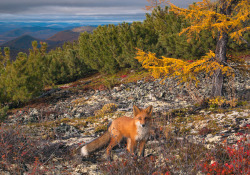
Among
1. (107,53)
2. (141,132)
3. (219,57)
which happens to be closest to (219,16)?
(219,57)

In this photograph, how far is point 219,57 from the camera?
32.8 ft

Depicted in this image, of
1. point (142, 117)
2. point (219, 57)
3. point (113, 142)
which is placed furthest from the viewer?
point (219, 57)

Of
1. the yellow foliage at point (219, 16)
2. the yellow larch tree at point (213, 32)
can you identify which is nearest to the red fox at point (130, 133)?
the yellow larch tree at point (213, 32)

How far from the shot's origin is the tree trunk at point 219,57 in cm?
989

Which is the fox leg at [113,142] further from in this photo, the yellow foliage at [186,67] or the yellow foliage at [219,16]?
the yellow foliage at [219,16]

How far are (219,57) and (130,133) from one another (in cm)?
784

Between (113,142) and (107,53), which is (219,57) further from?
(107,53)

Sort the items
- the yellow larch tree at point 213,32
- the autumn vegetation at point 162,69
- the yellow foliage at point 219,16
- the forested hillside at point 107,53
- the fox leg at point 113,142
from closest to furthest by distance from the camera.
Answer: the autumn vegetation at point 162,69
the fox leg at point 113,142
the yellow foliage at point 219,16
the yellow larch tree at point 213,32
the forested hillside at point 107,53

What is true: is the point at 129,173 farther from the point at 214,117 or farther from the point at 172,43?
the point at 172,43

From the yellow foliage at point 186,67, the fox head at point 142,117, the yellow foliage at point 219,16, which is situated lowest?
the fox head at point 142,117

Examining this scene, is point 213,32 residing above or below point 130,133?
above

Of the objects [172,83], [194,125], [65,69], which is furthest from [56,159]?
[65,69]

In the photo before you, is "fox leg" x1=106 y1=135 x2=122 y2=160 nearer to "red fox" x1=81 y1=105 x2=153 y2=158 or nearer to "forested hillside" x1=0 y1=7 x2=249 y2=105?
"red fox" x1=81 y1=105 x2=153 y2=158

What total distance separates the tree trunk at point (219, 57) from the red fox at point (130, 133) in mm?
7401
